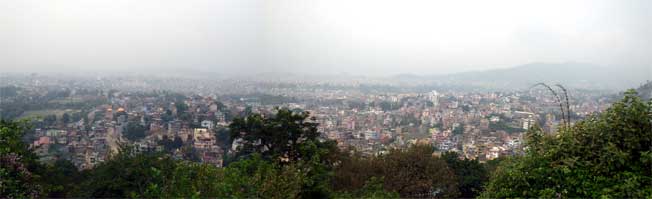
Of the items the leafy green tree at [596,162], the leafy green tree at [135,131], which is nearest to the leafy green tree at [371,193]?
the leafy green tree at [596,162]

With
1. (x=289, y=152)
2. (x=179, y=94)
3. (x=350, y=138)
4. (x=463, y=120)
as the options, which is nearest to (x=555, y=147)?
(x=289, y=152)

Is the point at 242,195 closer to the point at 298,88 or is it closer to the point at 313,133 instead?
the point at 313,133

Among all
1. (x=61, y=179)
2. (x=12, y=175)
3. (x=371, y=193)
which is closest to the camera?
(x=12, y=175)

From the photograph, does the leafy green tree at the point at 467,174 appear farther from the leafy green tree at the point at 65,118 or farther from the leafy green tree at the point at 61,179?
the leafy green tree at the point at 65,118

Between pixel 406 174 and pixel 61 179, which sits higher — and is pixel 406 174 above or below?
above

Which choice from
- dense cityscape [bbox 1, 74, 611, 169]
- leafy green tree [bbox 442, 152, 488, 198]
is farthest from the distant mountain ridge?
leafy green tree [bbox 442, 152, 488, 198]

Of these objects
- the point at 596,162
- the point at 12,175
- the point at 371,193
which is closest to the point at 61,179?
the point at 12,175

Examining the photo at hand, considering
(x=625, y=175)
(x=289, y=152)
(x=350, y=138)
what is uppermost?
(x=625, y=175)

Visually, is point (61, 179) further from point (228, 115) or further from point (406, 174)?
point (228, 115)
